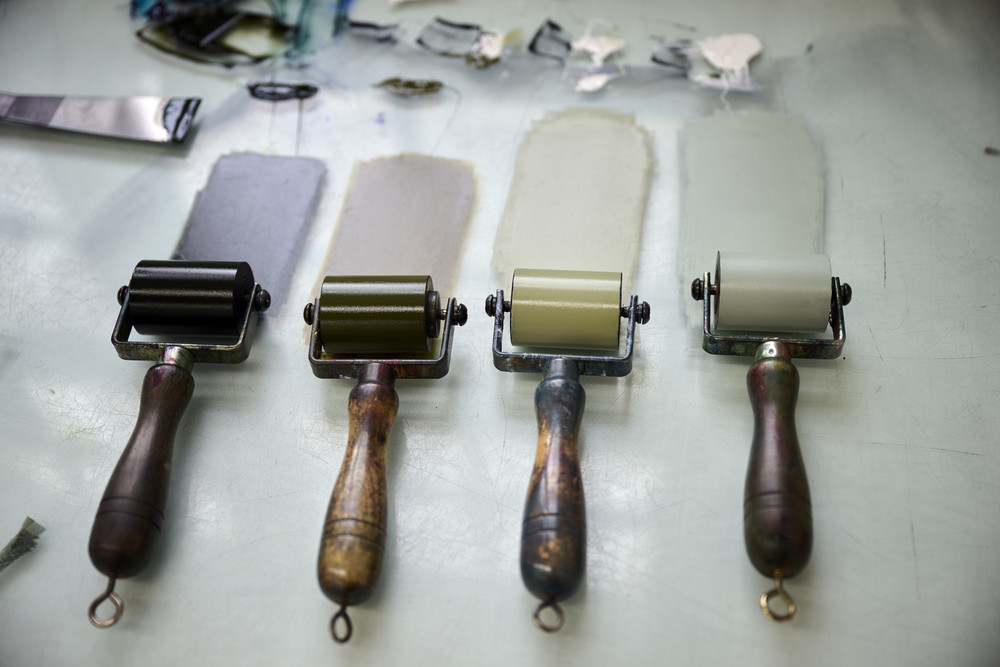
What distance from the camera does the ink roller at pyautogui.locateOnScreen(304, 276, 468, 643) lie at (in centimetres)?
163

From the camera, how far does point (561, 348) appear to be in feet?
6.18

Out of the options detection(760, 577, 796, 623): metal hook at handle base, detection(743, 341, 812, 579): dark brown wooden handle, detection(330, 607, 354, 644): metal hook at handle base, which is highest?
detection(743, 341, 812, 579): dark brown wooden handle

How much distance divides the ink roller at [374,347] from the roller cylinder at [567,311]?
131 millimetres

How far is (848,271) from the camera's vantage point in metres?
2.03

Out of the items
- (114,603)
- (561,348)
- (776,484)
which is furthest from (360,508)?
(776,484)

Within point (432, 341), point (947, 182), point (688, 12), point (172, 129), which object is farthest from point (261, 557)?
point (688, 12)

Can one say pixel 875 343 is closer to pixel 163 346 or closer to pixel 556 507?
pixel 556 507

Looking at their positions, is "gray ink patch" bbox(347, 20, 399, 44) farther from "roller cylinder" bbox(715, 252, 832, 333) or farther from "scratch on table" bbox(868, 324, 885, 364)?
"scratch on table" bbox(868, 324, 885, 364)

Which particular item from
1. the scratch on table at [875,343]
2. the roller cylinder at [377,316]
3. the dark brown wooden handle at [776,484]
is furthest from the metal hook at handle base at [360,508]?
the scratch on table at [875,343]

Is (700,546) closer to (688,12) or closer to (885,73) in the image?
(885,73)

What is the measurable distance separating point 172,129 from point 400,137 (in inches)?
24.4

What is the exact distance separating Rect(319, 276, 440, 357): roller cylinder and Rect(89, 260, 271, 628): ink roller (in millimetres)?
213

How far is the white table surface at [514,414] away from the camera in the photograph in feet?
5.06

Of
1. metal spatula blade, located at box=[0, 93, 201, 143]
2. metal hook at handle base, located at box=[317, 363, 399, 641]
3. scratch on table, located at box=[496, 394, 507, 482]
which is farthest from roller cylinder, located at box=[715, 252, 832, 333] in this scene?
metal spatula blade, located at box=[0, 93, 201, 143]
